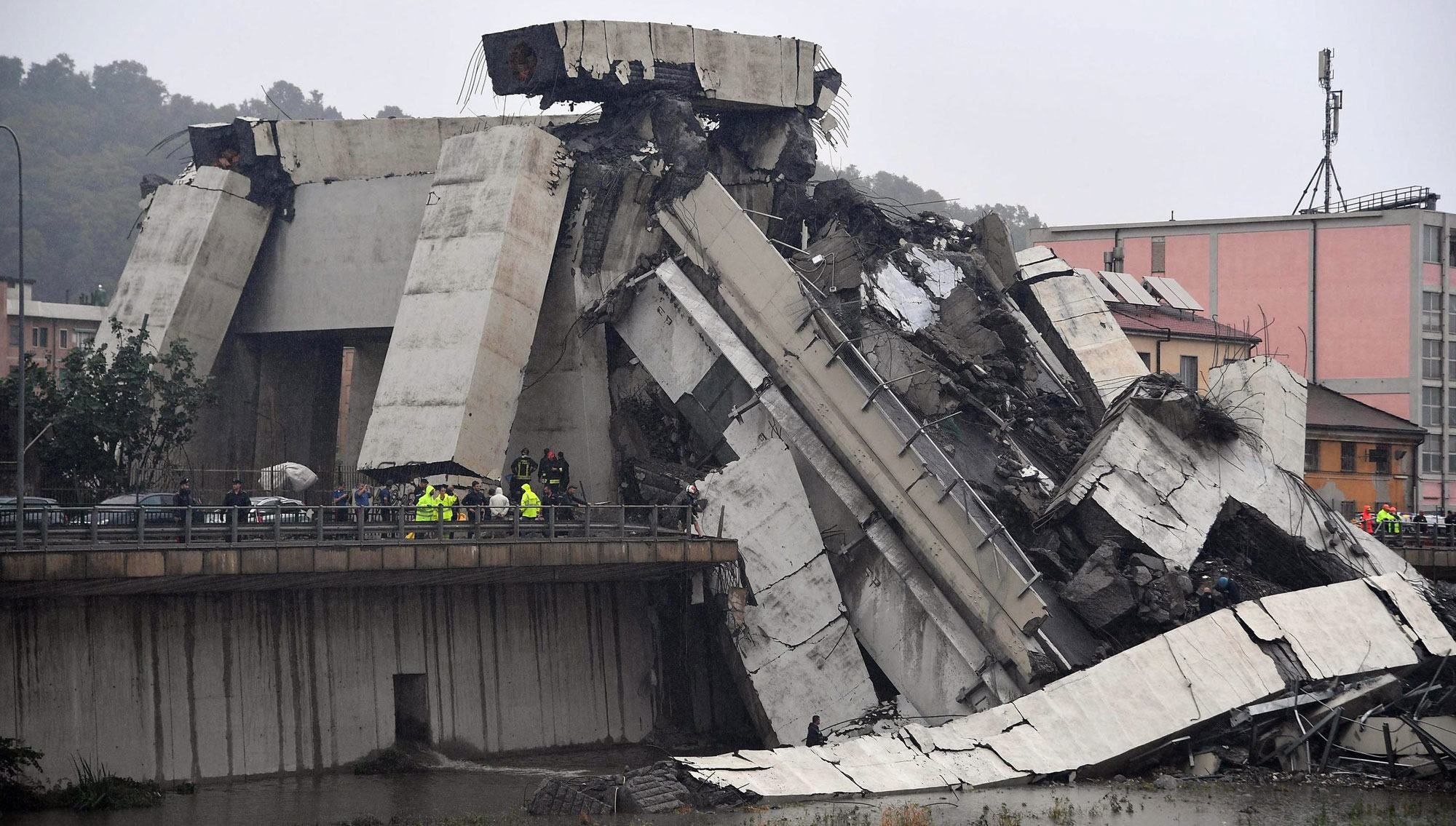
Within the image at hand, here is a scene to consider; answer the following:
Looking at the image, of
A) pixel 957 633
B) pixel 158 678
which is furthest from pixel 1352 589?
pixel 158 678

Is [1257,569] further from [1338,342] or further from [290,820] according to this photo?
Answer: [1338,342]

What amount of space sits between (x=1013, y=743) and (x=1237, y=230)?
39996 mm

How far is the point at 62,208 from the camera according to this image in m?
118

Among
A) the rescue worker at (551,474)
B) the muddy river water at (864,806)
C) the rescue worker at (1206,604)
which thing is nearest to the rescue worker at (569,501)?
the rescue worker at (551,474)

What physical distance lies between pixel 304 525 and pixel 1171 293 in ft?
119

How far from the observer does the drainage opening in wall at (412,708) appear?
27.3 m

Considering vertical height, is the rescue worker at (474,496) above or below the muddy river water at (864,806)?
above

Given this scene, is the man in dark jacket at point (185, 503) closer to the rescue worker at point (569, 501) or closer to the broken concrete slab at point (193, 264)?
the rescue worker at point (569, 501)

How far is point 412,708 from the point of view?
27.6 meters

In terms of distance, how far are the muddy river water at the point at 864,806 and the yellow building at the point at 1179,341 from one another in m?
25.7

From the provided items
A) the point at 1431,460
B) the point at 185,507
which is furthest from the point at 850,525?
the point at 1431,460

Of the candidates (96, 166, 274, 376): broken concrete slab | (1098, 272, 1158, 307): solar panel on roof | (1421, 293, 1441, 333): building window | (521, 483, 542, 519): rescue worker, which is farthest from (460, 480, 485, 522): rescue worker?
(1421, 293, 1441, 333): building window

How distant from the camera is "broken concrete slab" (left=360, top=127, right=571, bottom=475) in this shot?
103ft

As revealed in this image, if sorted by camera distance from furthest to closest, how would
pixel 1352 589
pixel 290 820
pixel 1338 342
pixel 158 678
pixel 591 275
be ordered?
pixel 1338 342 < pixel 591 275 < pixel 1352 589 < pixel 158 678 < pixel 290 820
